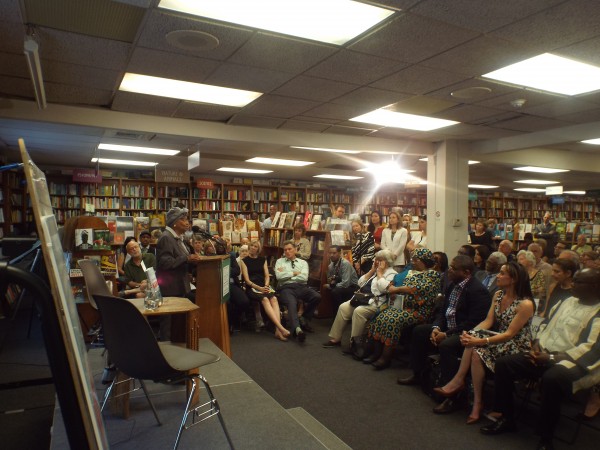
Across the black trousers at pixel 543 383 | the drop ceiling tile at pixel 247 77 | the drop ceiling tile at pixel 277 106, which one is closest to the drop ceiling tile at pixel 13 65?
the drop ceiling tile at pixel 247 77

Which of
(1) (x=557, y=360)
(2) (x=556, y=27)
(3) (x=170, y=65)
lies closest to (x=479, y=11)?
(2) (x=556, y=27)

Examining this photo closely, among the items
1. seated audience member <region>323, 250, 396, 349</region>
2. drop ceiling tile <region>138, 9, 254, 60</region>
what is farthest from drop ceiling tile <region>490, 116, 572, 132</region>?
drop ceiling tile <region>138, 9, 254, 60</region>

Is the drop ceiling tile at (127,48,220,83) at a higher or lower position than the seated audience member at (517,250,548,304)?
higher

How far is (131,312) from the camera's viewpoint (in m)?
2.01

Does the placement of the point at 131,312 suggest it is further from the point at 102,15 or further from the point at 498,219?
the point at 498,219

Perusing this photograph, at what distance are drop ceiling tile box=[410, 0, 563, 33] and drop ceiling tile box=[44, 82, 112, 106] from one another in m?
3.25

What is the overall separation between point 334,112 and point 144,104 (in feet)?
7.00

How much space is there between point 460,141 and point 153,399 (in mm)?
5724

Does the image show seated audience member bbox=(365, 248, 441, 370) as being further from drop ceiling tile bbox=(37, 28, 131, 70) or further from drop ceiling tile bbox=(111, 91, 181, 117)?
drop ceiling tile bbox=(37, 28, 131, 70)

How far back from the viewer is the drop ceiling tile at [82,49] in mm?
3098

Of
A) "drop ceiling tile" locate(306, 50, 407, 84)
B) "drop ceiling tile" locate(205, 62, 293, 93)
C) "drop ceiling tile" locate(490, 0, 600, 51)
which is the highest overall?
"drop ceiling tile" locate(205, 62, 293, 93)

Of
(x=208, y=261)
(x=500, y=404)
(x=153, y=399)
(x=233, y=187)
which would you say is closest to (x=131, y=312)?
(x=153, y=399)

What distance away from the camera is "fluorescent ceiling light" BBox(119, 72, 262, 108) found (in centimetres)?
412

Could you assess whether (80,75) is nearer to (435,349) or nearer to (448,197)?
(435,349)
